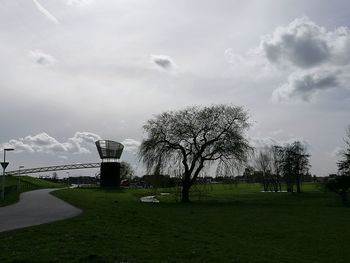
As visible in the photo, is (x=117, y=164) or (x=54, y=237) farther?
(x=117, y=164)

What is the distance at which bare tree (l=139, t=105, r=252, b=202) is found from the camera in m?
49.8

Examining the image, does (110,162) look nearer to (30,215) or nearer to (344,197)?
(344,197)

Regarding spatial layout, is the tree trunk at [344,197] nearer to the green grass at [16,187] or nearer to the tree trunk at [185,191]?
the tree trunk at [185,191]

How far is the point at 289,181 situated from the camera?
83.8 m

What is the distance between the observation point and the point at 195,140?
50.8 m

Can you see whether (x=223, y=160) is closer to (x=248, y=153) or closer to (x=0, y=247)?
(x=248, y=153)

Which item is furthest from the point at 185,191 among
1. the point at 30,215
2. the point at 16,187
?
the point at 16,187

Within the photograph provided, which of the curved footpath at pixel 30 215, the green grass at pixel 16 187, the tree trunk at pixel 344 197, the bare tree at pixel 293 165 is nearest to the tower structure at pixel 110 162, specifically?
the green grass at pixel 16 187

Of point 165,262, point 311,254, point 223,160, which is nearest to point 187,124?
point 223,160

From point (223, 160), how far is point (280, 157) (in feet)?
129

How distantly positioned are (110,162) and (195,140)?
56873 mm

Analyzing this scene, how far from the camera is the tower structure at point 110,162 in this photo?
104 metres

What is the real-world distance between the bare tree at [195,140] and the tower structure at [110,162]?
5430cm

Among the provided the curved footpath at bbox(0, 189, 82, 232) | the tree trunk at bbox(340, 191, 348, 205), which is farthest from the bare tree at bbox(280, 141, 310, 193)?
the curved footpath at bbox(0, 189, 82, 232)
